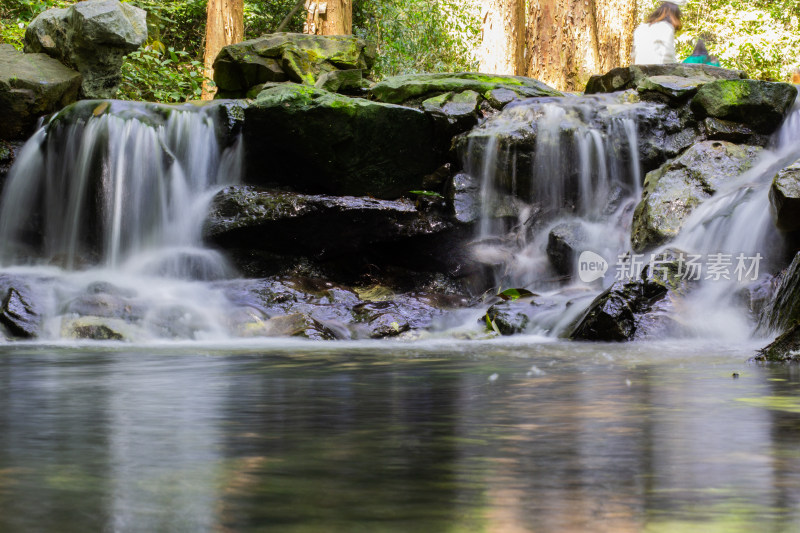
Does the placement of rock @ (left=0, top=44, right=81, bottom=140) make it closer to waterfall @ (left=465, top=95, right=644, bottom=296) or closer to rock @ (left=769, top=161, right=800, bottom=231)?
waterfall @ (left=465, top=95, right=644, bottom=296)

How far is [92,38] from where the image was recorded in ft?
35.0

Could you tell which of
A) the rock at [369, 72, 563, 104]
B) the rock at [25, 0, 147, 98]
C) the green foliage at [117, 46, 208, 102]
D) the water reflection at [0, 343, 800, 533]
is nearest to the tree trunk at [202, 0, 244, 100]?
the green foliage at [117, 46, 208, 102]

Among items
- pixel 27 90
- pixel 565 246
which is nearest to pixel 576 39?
pixel 565 246

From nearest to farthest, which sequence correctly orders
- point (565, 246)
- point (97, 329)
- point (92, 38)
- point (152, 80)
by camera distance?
point (97, 329), point (565, 246), point (92, 38), point (152, 80)

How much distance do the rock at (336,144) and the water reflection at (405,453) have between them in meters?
6.05

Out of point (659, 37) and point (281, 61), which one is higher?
point (659, 37)

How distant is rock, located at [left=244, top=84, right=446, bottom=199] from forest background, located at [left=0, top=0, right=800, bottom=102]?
14.3 ft

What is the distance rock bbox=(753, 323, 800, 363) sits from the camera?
4277 millimetres

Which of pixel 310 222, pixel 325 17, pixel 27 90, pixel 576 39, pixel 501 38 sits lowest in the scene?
pixel 310 222

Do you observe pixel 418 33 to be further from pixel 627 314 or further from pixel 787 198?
pixel 627 314

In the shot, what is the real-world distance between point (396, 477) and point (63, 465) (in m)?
0.71

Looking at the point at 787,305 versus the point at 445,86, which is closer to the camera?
the point at 787,305

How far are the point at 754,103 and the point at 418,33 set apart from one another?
14699 millimetres

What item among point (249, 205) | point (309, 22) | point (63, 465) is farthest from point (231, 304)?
point (309, 22)
